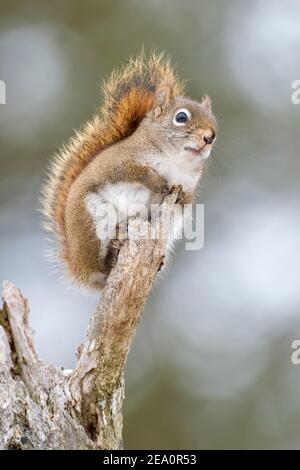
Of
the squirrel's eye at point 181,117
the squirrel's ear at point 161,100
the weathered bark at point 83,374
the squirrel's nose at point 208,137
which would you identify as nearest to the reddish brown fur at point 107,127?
the squirrel's ear at point 161,100

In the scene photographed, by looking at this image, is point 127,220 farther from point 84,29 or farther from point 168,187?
point 84,29

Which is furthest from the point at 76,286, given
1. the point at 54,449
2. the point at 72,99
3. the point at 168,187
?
the point at 72,99
